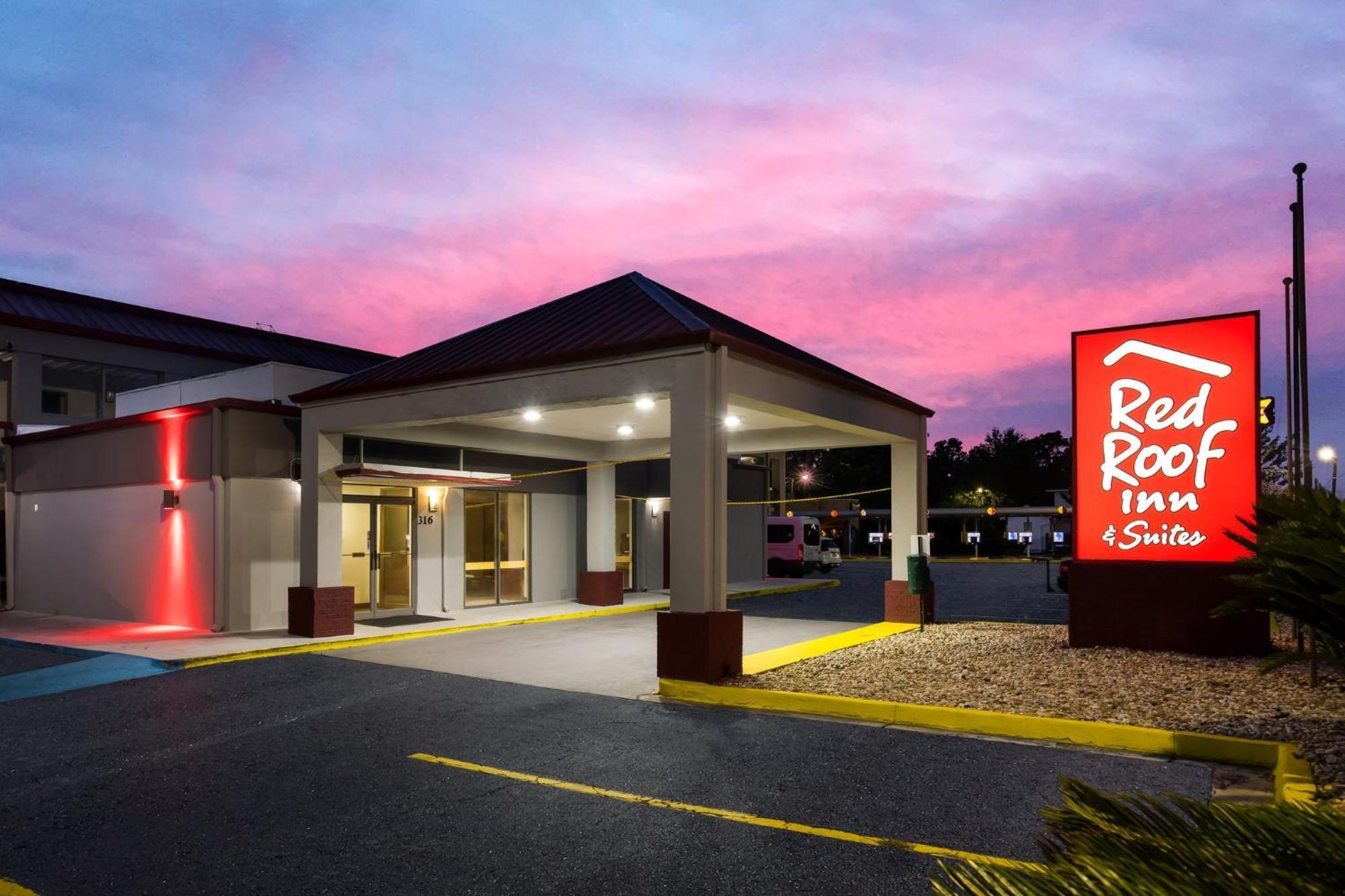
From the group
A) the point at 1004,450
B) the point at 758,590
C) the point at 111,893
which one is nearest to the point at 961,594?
the point at 758,590

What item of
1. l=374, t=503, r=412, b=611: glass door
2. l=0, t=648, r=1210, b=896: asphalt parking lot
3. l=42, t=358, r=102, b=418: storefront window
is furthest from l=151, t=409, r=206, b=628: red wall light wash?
l=42, t=358, r=102, b=418: storefront window

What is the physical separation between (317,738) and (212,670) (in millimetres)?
4727

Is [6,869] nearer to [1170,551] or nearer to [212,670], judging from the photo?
[212,670]

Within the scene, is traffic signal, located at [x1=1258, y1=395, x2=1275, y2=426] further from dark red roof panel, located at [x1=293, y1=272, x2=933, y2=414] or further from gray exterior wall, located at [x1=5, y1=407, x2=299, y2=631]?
gray exterior wall, located at [x1=5, y1=407, x2=299, y2=631]

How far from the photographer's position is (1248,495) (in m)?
11.5

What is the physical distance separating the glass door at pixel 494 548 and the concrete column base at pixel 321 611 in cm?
442

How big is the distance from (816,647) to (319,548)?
829 cm

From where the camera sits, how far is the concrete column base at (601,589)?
20703 mm

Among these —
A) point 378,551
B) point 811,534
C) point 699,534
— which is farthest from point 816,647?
point 811,534

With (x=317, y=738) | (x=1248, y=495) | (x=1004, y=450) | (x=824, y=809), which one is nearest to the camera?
(x=824, y=809)

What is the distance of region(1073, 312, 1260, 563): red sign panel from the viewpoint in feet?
38.1

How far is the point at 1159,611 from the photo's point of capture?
11.5 metres

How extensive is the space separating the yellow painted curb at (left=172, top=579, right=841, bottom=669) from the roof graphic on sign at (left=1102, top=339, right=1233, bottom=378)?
36.0ft

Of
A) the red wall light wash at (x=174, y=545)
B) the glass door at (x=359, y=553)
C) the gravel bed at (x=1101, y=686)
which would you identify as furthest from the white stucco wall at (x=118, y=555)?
the gravel bed at (x=1101, y=686)
